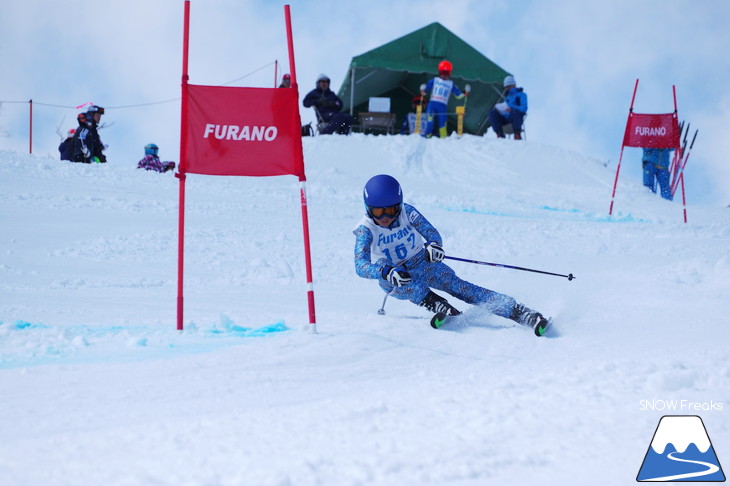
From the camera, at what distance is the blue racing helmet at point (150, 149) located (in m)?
16.8

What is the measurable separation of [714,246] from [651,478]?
812 cm

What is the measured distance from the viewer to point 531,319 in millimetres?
4926

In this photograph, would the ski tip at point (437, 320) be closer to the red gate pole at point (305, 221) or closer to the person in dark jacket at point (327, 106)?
the red gate pole at point (305, 221)

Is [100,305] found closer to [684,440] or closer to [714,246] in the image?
[684,440]

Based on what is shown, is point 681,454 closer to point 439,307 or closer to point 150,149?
point 439,307

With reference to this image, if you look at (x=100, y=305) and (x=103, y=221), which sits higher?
(x=103, y=221)

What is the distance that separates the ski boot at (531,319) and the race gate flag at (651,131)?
9.99 m

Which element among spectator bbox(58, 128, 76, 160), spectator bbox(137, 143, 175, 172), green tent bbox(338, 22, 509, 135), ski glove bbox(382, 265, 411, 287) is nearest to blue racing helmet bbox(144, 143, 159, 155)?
spectator bbox(137, 143, 175, 172)

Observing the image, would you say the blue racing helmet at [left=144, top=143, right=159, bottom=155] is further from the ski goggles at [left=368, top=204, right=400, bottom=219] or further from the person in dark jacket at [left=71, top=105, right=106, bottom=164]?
the ski goggles at [left=368, top=204, right=400, bottom=219]

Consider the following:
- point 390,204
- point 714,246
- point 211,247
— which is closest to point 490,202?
point 714,246

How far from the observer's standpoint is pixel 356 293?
7031 mm

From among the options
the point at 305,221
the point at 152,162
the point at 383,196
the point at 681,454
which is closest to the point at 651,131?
the point at 383,196

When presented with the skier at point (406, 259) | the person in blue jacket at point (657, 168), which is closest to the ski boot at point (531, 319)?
the skier at point (406, 259)

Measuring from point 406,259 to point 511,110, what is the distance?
14400 millimetres
